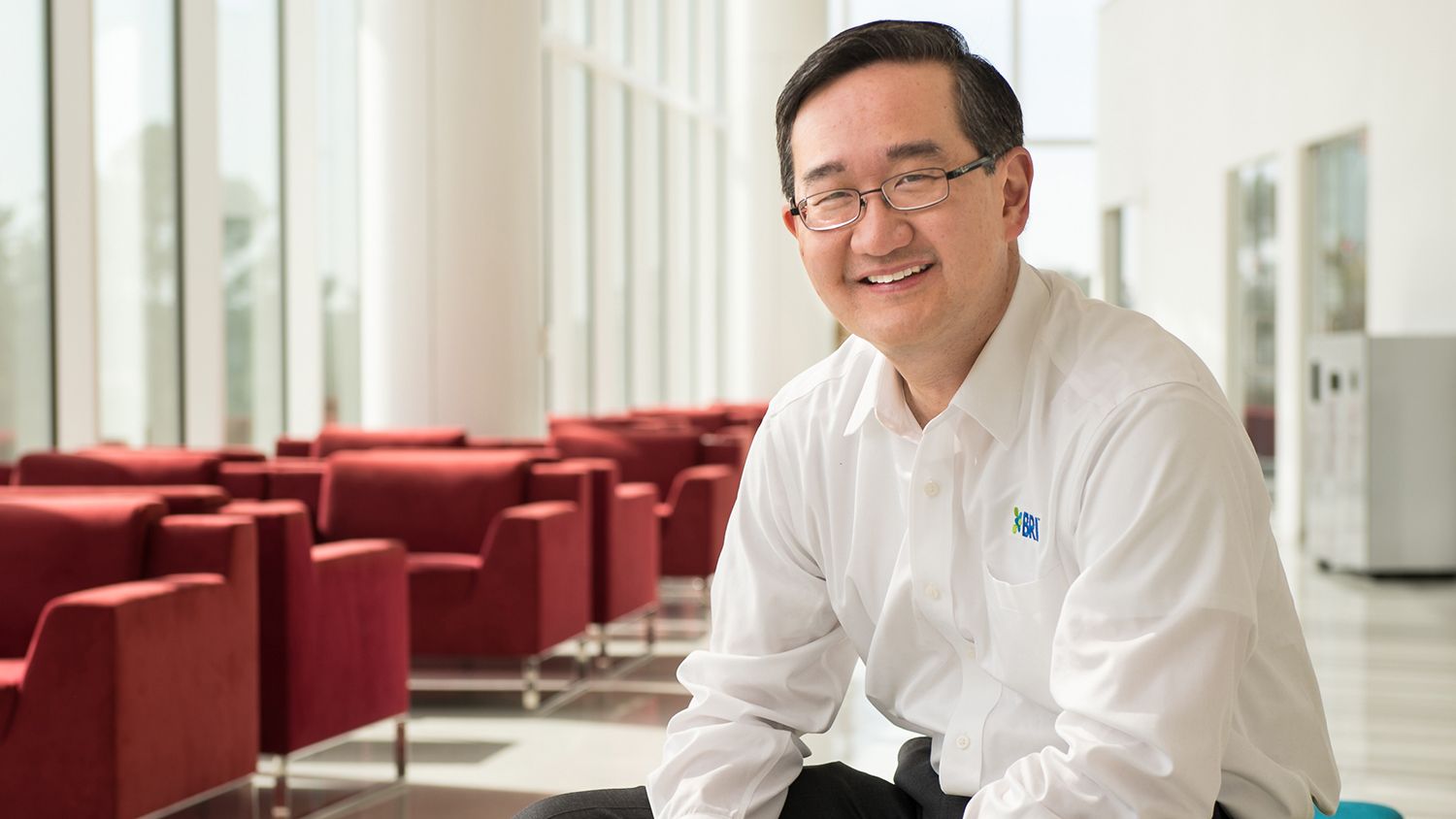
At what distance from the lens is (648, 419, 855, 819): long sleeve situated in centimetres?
171

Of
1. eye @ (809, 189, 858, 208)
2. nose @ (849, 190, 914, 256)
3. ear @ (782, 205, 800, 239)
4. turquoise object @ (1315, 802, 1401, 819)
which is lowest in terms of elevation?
turquoise object @ (1315, 802, 1401, 819)

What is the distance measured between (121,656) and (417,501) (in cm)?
250

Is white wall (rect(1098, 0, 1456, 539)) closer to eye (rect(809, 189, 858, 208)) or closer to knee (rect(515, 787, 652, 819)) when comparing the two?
eye (rect(809, 189, 858, 208))

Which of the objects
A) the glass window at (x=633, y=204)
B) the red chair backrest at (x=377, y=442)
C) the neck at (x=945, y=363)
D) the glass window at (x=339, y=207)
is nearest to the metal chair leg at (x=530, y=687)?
the red chair backrest at (x=377, y=442)

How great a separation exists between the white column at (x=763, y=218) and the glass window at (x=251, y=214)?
977cm

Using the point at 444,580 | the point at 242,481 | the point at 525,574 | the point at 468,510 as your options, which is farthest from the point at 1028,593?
the point at 242,481

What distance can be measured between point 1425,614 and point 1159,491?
22.0 feet

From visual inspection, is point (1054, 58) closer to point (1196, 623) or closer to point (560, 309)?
point (560, 309)

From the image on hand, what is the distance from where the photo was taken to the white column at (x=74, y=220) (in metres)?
6.78

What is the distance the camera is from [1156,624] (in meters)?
1.40

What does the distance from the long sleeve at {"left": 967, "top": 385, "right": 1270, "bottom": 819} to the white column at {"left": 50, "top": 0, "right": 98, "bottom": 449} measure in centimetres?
629

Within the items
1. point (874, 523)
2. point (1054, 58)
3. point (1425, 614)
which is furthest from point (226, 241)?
point (1054, 58)

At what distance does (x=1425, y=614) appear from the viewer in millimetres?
7340

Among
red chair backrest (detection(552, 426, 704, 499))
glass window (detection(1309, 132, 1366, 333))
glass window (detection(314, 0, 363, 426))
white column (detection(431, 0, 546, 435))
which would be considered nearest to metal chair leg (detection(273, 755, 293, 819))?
red chair backrest (detection(552, 426, 704, 499))
